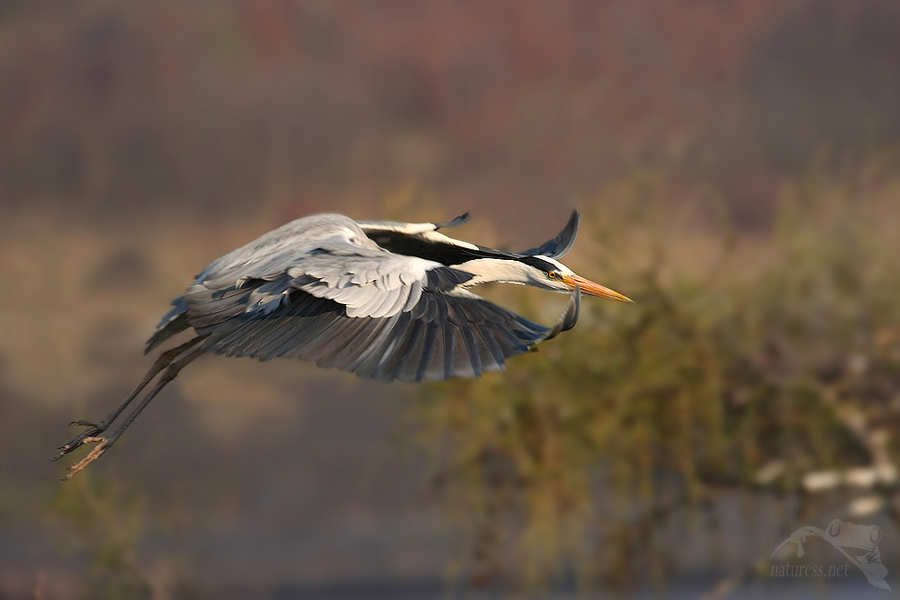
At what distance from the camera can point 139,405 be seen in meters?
1.54

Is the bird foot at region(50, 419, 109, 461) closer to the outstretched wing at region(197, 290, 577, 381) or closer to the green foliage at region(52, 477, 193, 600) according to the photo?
the outstretched wing at region(197, 290, 577, 381)

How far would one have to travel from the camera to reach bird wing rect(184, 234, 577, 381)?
1159 mm

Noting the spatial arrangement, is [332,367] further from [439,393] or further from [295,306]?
[439,393]

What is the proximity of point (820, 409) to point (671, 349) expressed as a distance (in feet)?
3.03

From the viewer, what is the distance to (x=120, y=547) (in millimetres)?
4863

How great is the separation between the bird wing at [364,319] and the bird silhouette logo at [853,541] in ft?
12.3

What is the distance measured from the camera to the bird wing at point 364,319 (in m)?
1.16

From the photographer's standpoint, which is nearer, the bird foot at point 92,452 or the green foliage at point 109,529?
the bird foot at point 92,452

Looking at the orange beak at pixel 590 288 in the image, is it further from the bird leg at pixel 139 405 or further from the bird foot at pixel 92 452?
the bird foot at pixel 92 452

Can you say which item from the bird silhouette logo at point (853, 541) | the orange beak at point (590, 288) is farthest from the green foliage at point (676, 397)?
the orange beak at point (590, 288)

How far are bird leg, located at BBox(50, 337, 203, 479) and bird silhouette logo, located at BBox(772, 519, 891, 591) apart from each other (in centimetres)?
373

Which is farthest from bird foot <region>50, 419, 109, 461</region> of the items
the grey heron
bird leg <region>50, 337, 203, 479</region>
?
the grey heron

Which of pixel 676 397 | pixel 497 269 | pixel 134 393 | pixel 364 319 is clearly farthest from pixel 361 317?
pixel 676 397

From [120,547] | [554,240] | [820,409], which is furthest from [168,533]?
[554,240]
